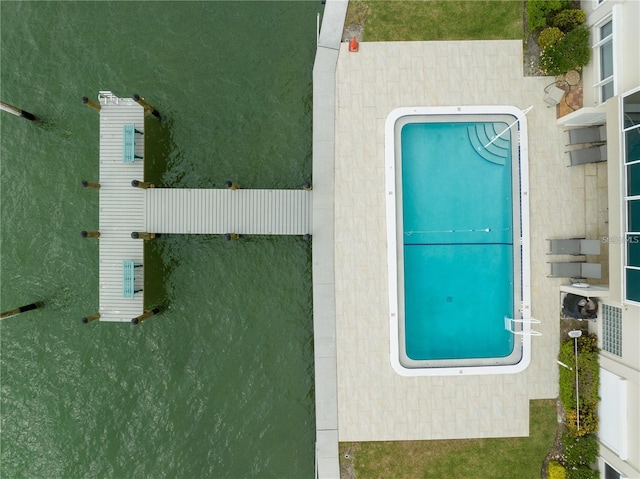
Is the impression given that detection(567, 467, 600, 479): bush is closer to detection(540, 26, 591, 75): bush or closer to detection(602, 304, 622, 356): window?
detection(602, 304, 622, 356): window

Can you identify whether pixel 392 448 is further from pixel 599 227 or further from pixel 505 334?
pixel 599 227

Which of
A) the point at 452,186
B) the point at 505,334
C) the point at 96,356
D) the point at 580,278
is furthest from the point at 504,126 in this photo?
the point at 96,356

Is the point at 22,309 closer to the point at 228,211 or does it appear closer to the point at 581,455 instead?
the point at 228,211

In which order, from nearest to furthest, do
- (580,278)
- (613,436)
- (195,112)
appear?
1. (613,436)
2. (580,278)
3. (195,112)

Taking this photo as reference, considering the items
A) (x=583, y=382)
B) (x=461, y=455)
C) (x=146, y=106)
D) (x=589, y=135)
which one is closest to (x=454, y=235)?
(x=589, y=135)

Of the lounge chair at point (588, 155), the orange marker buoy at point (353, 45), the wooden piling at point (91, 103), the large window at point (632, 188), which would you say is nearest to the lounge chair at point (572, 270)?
the large window at point (632, 188)

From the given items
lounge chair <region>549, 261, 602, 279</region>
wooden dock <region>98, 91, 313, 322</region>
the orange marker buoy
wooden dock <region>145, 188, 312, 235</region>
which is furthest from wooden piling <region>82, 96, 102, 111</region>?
lounge chair <region>549, 261, 602, 279</region>
